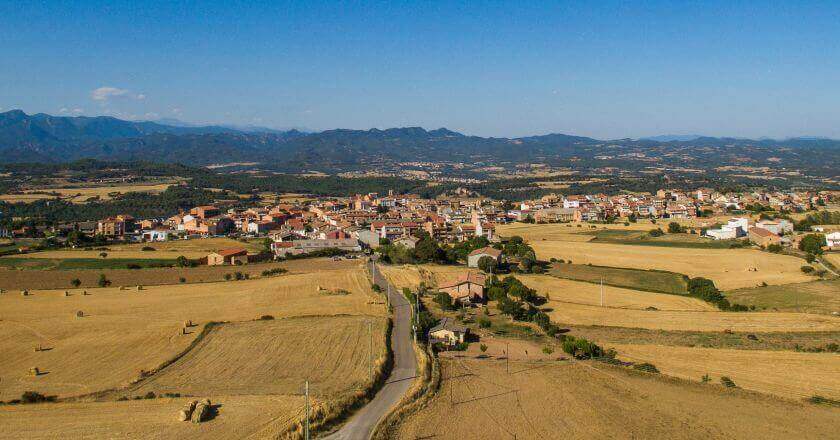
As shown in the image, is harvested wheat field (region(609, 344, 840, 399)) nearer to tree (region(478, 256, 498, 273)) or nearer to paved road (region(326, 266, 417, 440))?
paved road (region(326, 266, 417, 440))

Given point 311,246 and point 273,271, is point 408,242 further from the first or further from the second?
point 273,271

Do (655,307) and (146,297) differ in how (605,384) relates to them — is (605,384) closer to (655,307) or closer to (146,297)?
(655,307)

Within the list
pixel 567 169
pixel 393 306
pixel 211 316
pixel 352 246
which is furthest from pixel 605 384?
pixel 567 169

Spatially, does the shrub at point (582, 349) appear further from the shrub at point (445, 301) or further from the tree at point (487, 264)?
the tree at point (487, 264)

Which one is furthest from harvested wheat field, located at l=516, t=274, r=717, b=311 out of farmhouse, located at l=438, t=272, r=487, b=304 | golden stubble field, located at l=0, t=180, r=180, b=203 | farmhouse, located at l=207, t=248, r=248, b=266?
golden stubble field, located at l=0, t=180, r=180, b=203

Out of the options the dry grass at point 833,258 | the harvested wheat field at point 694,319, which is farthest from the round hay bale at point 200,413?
the dry grass at point 833,258
